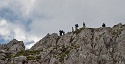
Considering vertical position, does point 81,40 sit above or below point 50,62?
above

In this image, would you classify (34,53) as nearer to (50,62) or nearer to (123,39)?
(50,62)

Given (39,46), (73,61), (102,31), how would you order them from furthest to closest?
1. (39,46)
2. (102,31)
3. (73,61)

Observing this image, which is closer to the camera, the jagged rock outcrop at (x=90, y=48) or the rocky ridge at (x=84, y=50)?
the jagged rock outcrop at (x=90, y=48)

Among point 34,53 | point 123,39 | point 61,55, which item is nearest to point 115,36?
point 123,39

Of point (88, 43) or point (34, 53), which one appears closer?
point (88, 43)

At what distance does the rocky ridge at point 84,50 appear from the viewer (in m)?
147

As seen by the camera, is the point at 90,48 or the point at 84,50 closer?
the point at 84,50

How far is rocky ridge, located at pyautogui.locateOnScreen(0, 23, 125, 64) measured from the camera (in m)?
147

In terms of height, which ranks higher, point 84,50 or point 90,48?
point 90,48

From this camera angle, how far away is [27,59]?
164250 millimetres

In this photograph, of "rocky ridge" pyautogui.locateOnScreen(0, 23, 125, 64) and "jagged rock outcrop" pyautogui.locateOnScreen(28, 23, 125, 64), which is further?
"rocky ridge" pyautogui.locateOnScreen(0, 23, 125, 64)

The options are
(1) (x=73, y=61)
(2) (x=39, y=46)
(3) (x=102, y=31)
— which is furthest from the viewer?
(2) (x=39, y=46)

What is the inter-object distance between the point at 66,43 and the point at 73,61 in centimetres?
3682

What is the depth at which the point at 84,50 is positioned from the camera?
5960 inches
